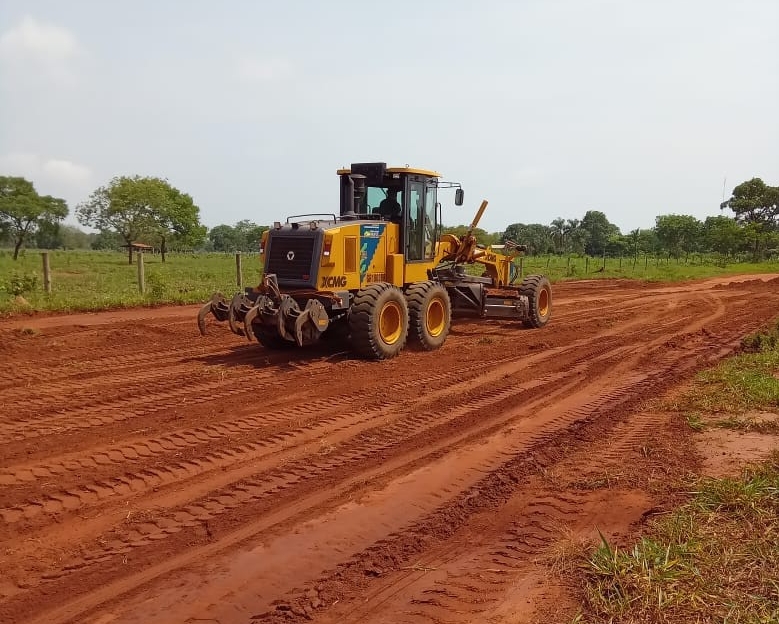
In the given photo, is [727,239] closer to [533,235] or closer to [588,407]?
[533,235]

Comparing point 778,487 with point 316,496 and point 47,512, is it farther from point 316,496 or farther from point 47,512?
point 47,512

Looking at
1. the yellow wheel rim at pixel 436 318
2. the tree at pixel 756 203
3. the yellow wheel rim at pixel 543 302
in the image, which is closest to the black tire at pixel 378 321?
the yellow wheel rim at pixel 436 318

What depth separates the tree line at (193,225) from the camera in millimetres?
39188

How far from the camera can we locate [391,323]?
9.78 metres

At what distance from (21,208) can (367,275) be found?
44324 mm

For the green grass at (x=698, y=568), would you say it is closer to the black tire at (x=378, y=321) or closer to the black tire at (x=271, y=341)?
the black tire at (x=378, y=321)

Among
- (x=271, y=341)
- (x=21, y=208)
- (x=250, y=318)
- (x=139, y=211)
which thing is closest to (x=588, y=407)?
(x=250, y=318)

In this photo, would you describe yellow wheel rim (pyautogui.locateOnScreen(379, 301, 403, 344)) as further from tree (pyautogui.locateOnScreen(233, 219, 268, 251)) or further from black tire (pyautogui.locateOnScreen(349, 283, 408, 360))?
tree (pyautogui.locateOnScreen(233, 219, 268, 251))

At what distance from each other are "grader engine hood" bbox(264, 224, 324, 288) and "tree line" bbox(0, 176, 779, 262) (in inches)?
722

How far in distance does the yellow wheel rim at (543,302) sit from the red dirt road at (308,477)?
3376 mm

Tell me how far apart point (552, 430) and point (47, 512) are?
4291 millimetres

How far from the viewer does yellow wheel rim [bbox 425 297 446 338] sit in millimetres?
10664

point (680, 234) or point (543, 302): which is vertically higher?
point (680, 234)

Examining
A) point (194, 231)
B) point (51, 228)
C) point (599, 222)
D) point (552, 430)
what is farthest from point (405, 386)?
point (599, 222)
